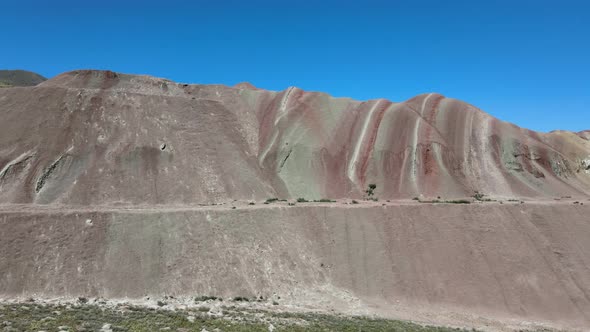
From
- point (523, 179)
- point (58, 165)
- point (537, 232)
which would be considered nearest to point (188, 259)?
point (58, 165)

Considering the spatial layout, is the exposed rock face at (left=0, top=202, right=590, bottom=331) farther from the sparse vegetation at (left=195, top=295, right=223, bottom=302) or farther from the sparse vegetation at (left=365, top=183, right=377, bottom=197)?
the sparse vegetation at (left=365, top=183, right=377, bottom=197)

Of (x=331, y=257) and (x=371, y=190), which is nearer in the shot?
(x=331, y=257)

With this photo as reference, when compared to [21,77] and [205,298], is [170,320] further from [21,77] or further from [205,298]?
[21,77]

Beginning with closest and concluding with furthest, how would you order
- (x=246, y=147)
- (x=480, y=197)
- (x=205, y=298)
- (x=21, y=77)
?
1. (x=205, y=298)
2. (x=480, y=197)
3. (x=246, y=147)
4. (x=21, y=77)

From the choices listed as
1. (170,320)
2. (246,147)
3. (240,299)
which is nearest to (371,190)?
(246,147)

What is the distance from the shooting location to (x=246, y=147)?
42.4 metres

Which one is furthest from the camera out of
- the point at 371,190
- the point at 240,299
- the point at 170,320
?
the point at 371,190

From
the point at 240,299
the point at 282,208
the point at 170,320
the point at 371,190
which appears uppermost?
the point at 371,190

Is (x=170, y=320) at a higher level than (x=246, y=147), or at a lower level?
lower

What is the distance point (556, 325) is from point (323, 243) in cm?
1411

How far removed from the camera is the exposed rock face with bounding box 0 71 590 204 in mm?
33438

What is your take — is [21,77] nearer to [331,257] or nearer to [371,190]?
[371,190]

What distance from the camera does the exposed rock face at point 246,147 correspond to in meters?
33.4

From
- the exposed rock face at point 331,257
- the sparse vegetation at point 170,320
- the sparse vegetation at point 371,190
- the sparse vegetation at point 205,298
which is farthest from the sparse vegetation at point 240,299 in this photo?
the sparse vegetation at point 371,190
